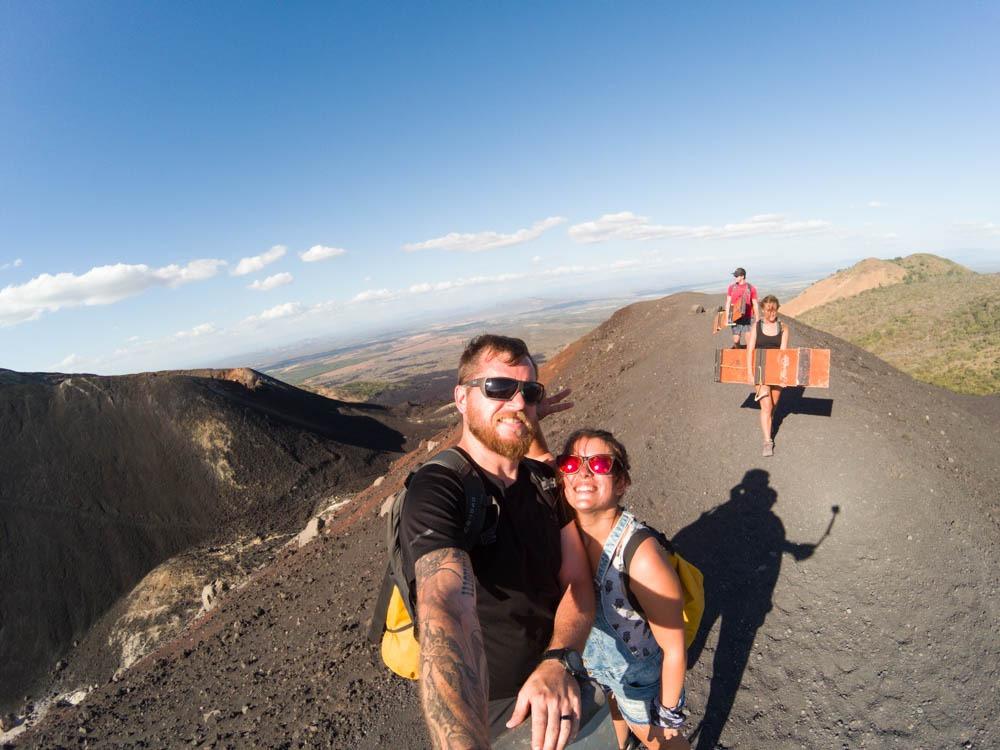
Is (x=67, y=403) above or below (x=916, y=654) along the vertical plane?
above

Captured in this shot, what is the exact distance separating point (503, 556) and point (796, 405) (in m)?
7.98

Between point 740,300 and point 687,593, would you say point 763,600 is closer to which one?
point 687,593

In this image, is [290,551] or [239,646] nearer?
[239,646]

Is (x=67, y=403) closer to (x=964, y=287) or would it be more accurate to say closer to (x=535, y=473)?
(x=535, y=473)


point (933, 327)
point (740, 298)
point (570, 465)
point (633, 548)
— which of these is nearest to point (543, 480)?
point (570, 465)

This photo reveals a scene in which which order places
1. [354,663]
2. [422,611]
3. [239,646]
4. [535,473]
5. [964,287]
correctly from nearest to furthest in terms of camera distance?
[422,611], [535,473], [354,663], [239,646], [964,287]

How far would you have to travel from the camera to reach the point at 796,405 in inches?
321

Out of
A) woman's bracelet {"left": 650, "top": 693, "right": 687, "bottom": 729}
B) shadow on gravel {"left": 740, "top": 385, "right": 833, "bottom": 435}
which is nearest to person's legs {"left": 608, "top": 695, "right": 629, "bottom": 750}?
woman's bracelet {"left": 650, "top": 693, "right": 687, "bottom": 729}

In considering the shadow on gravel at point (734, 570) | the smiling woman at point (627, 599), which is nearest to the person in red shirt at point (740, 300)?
the shadow on gravel at point (734, 570)

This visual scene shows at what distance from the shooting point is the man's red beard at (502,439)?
96.6 inches

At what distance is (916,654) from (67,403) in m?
28.9

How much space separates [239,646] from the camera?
8.91m

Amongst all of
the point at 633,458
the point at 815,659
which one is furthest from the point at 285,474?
the point at 815,659

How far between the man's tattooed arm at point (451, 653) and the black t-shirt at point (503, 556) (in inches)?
4.6
